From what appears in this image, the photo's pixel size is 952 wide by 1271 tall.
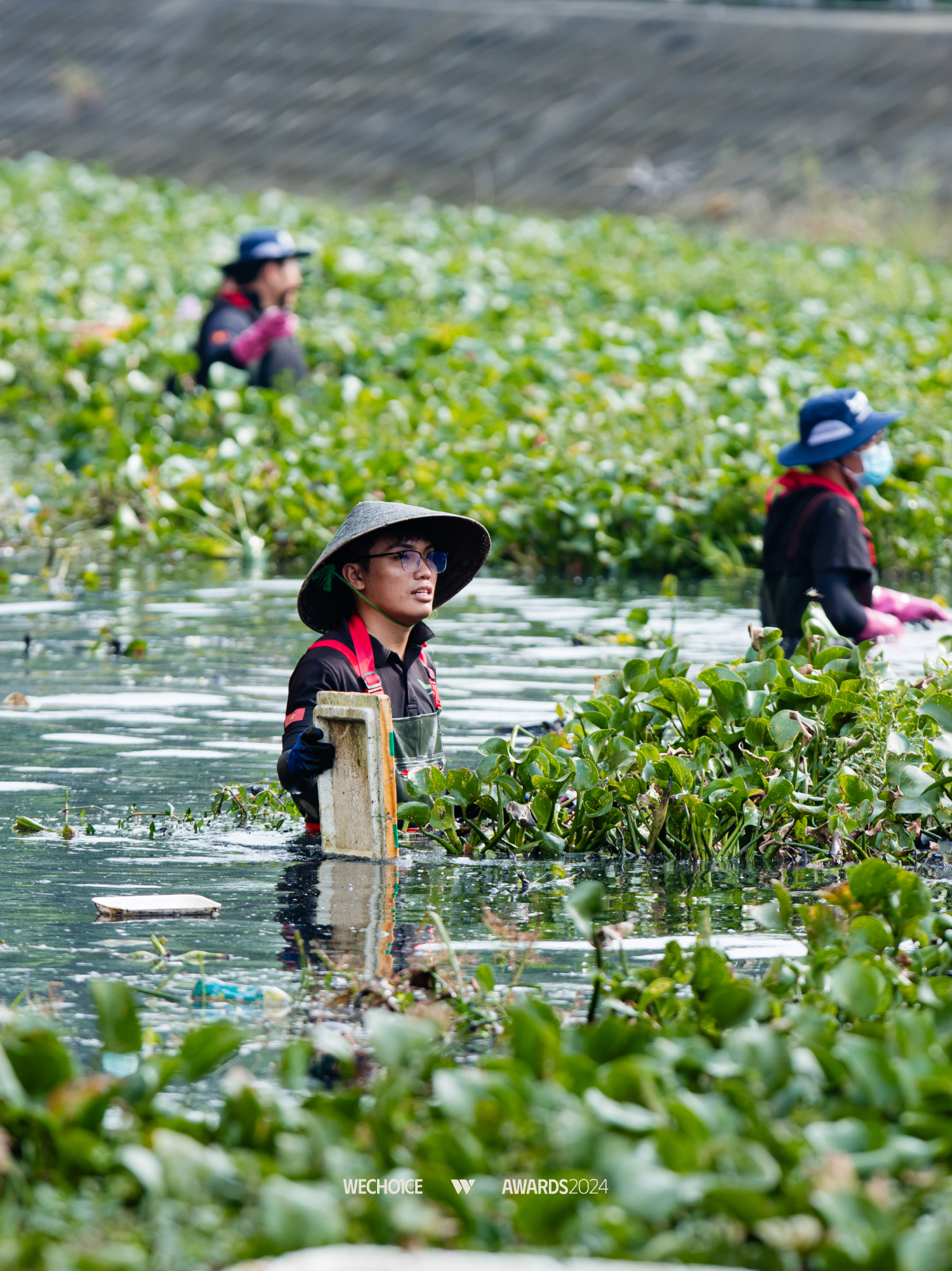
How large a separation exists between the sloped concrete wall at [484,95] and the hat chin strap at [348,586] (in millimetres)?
22110

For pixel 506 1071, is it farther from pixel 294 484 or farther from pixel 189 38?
pixel 189 38

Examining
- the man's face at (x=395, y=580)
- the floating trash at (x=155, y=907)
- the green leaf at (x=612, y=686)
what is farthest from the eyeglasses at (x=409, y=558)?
the floating trash at (x=155, y=907)

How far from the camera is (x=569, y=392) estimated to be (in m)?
11.7

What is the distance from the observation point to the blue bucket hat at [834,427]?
623 centimetres

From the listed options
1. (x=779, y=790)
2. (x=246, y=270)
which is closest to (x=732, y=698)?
(x=779, y=790)

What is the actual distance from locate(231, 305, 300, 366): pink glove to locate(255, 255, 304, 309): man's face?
0.08m

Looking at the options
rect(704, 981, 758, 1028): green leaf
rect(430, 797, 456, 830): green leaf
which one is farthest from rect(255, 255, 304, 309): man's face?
rect(704, 981, 758, 1028): green leaf

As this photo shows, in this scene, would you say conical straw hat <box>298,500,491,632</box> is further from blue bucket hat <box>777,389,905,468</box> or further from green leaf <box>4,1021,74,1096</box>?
green leaf <box>4,1021,74,1096</box>

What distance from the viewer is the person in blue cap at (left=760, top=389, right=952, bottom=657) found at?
6.24m

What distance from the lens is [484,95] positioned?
102 ft

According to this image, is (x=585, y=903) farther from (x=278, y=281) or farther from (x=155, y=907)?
(x=278, y=281)

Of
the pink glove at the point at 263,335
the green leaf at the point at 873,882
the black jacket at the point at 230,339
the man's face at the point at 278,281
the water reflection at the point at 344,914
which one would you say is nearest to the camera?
the green leaf at the point at 873,882

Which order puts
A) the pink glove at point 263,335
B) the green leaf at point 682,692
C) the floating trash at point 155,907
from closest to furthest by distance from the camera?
the floating trash at point 155,907 < the green leaf at point 682,692 < the pink glove at point 263,335

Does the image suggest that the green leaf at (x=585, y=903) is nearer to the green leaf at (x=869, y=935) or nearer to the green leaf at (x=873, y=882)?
the green leaf at (x=869, y=935)
